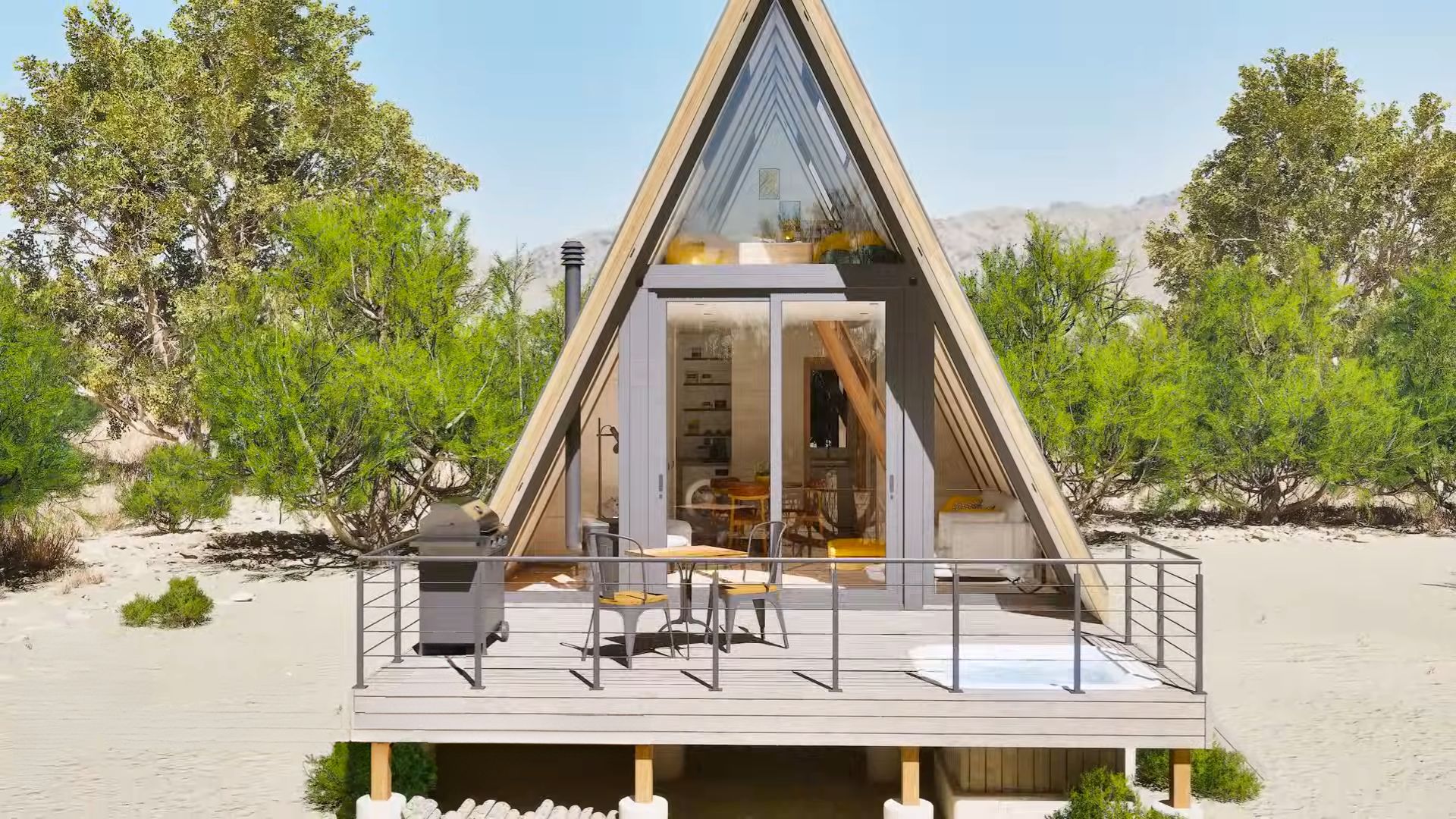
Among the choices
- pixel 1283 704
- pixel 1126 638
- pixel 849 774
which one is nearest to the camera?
pixel 1126 638

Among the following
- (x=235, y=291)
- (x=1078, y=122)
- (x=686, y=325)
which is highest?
(x=1078, y=122)

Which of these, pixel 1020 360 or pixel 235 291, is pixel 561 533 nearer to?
pixel 1020 360

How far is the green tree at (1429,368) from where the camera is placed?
79.9 feet

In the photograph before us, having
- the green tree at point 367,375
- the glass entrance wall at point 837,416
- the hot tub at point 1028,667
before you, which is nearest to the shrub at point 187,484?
the green tree at point 367,375

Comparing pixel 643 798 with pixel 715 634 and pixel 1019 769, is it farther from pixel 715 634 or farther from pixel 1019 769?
pixel 1019 769

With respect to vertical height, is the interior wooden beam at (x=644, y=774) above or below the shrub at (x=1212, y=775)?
above

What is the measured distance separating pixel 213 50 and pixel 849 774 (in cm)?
2654

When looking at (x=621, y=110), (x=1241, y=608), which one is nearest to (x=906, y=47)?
(x=621, y=110)

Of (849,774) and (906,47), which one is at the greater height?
(906,47)

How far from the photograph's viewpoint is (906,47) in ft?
258

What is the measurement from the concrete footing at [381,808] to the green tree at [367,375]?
454 inches

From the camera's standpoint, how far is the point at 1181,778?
7457 mm

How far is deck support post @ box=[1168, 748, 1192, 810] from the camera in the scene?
7.44m

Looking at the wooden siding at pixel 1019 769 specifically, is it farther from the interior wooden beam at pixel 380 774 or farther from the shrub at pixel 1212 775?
the interior wooden beam at pixel 380 774
